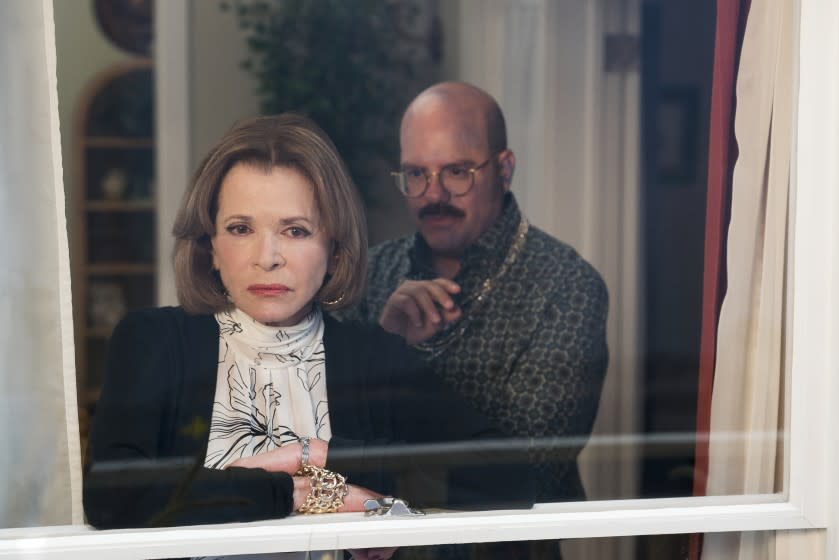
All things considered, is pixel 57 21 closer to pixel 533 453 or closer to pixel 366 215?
pixel 366 215

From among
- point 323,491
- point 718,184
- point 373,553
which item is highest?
point 718,184

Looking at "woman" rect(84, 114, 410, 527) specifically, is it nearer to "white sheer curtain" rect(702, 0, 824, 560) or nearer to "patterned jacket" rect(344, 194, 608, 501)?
"patterned jacket" rect(344, 194, 608, 501)

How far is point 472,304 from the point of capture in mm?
2484

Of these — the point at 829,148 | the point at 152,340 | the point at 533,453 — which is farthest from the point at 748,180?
the point at 152,340

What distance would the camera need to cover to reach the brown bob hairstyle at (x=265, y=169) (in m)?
2.16

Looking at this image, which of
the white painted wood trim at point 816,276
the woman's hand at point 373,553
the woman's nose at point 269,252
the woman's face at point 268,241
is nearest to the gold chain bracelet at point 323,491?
the woman's hand at point 373,553

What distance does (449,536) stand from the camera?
210cm

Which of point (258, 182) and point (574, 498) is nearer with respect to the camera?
point (258, 182)

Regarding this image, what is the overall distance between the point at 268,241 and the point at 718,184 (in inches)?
42.0

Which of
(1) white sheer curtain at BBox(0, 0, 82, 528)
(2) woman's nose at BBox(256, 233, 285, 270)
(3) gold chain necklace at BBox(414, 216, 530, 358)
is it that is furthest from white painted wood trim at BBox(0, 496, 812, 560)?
(2) woman's nose at BBox(256, 233, 285, 270)

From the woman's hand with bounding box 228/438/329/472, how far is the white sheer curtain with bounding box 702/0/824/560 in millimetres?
931

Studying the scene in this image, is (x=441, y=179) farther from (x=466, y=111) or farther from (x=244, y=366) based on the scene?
(x=244, y=366)

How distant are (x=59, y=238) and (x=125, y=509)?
1.95 ft

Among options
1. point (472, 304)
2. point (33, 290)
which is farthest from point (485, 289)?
point (33, 290)
